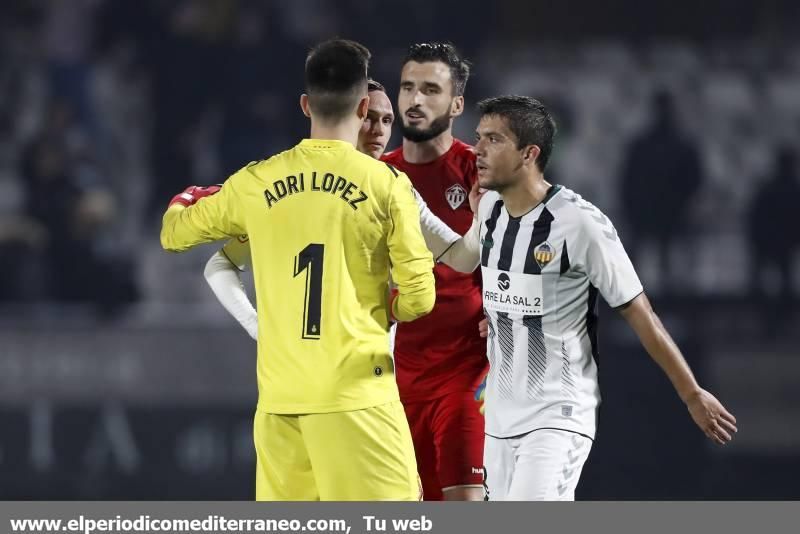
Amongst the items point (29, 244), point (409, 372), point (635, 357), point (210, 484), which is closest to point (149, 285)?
point (29, 244)

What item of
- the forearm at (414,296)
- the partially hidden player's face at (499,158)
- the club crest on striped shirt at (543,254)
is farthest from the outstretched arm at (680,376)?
the forearm at (414,296)

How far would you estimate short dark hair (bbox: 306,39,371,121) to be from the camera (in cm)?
387

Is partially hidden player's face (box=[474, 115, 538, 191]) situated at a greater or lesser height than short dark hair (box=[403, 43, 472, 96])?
lesser

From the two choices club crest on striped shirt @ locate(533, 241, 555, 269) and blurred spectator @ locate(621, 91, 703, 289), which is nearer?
club crest on striped shirt @ locate(533, 241, 555, 269)

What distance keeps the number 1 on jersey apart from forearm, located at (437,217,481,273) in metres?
0.94

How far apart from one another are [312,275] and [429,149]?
1.59 metres

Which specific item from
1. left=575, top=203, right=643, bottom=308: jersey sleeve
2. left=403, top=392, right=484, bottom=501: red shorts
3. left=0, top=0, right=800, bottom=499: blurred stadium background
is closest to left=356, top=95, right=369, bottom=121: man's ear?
left=575, top=203, right=643, bottom=308: jersey sleeve

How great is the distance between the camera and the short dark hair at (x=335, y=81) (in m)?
3.87

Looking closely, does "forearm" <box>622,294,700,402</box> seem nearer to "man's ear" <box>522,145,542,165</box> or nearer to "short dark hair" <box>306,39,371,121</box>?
"man's ear" <box>522,145,542,165</box>

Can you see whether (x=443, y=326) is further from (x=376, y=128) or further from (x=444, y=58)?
(x=444, y=58)

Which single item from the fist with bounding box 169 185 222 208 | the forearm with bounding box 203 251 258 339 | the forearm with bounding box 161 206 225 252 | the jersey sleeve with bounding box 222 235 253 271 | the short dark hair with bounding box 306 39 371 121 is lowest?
the forearm with bounding box 203 251 258 339

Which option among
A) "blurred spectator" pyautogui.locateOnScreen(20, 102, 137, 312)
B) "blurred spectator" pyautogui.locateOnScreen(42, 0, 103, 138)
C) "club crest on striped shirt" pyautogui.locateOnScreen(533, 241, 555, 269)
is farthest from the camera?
"blurred spectator" pyautogui.locateOnScreen(42, 0, 103, 138)

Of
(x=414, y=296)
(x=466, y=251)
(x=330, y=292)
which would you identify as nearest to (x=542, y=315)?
(x=466, y=251)

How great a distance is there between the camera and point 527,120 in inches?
176
